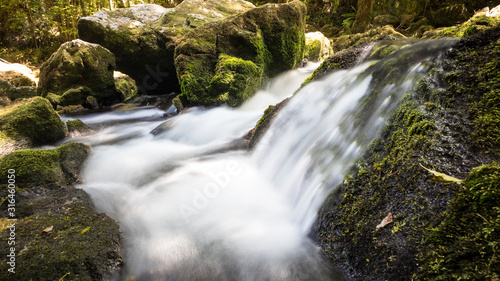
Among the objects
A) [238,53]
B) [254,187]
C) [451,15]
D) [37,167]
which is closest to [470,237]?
[254,187]

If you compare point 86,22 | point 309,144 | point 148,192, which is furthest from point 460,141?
point 86,22

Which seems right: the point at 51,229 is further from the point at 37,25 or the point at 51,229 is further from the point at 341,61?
the point at 37,25

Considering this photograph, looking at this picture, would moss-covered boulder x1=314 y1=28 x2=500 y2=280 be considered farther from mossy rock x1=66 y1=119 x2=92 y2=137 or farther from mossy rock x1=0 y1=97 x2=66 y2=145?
mossy rock x1=66 y1=119 x2=92 y2=137

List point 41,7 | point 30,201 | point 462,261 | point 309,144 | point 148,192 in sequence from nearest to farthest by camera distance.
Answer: point 462,261, point 30,201, point 309,144, point 148,192, point 41,7

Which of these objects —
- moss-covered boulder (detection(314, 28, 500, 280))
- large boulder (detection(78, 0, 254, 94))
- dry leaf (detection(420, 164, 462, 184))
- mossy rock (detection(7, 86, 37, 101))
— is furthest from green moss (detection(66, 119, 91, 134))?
dry leaf (detection(420, 164, 462, 184))

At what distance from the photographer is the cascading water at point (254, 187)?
2229 millimetres

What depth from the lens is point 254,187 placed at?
341 centimetres

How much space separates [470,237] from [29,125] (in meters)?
7.13

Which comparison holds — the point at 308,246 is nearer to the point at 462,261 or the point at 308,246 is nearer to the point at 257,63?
the point at 462,261

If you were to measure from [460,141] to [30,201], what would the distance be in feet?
13.2

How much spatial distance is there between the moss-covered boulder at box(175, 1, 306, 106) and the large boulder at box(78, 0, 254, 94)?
3121 mm

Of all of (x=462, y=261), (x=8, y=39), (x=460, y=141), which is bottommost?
(x=8, y=39)

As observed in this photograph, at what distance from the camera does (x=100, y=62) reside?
11.2m

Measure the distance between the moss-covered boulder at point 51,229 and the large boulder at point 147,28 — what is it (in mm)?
8348
